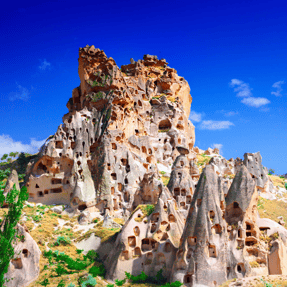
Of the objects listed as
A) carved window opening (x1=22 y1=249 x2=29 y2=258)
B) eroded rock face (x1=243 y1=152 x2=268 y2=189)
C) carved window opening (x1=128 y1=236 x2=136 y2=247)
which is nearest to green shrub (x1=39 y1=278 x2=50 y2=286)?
carved window opening (x1=22 y1=249 x2=29 y2=258)

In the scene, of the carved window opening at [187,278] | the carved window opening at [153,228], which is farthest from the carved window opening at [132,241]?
the carved window opening at [187,278]

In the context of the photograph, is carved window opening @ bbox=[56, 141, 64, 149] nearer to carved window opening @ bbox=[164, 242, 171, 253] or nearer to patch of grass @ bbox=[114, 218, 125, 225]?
patch of grass @ bbox=[114, 218, 125, 225]

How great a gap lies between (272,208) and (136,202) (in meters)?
24.5

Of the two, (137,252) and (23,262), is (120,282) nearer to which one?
(137,252)

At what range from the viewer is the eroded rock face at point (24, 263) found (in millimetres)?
31031

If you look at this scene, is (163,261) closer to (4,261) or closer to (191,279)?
(191,279)

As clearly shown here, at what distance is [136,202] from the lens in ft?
156

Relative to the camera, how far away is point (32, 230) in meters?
39.2

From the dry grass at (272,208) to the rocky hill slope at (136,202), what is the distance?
0.81ft

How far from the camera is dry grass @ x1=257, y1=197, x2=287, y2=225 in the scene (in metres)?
50.7

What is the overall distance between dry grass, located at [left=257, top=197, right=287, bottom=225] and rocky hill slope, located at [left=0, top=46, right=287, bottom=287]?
0.25m

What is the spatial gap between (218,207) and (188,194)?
1444cm

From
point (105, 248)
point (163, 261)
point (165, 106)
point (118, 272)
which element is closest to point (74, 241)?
point (105, 248)

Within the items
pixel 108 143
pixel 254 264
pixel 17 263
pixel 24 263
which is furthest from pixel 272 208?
pixel 17 263
